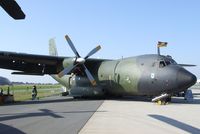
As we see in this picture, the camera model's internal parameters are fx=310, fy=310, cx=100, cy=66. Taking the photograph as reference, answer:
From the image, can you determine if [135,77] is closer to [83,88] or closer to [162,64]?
[162,64]

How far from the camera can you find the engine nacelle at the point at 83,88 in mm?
30002

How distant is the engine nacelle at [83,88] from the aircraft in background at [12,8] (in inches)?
954

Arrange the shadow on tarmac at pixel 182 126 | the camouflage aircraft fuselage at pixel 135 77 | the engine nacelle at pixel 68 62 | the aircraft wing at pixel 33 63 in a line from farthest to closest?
the engine nacelle at pixel 68 62
the aircraft wing at pixel 33 63
the camouflage aircraft fuselage at pixel 135 77
the shadow on tarmac at pixel 182 126

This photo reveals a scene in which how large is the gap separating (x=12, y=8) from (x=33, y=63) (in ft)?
87.4

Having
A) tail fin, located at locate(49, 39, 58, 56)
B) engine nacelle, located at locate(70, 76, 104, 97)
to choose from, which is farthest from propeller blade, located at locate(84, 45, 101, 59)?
tail fin, located at locate(49, 39, 58, 56)

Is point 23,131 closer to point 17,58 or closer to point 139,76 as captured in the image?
point 139,76

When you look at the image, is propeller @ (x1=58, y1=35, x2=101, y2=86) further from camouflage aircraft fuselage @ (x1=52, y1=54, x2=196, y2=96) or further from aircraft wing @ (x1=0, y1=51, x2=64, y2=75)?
aircraft wing @ (x1=0, y1=51, x2=64, y2=75)

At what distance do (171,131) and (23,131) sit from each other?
17.2ft

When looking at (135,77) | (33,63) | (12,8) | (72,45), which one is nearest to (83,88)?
(72,45)

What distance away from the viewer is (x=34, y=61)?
98.6ft

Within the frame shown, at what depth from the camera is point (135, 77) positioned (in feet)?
84.4

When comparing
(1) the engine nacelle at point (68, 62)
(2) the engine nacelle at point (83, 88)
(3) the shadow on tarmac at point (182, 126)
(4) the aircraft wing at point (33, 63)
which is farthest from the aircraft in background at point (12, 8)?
(2) the engine nacelle at point (83, 88)

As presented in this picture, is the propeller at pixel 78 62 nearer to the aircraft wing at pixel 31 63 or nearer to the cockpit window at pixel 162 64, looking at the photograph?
the aircraft wing at pixel 31 63

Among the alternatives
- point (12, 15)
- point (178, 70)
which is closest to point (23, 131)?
point (12, 15)
